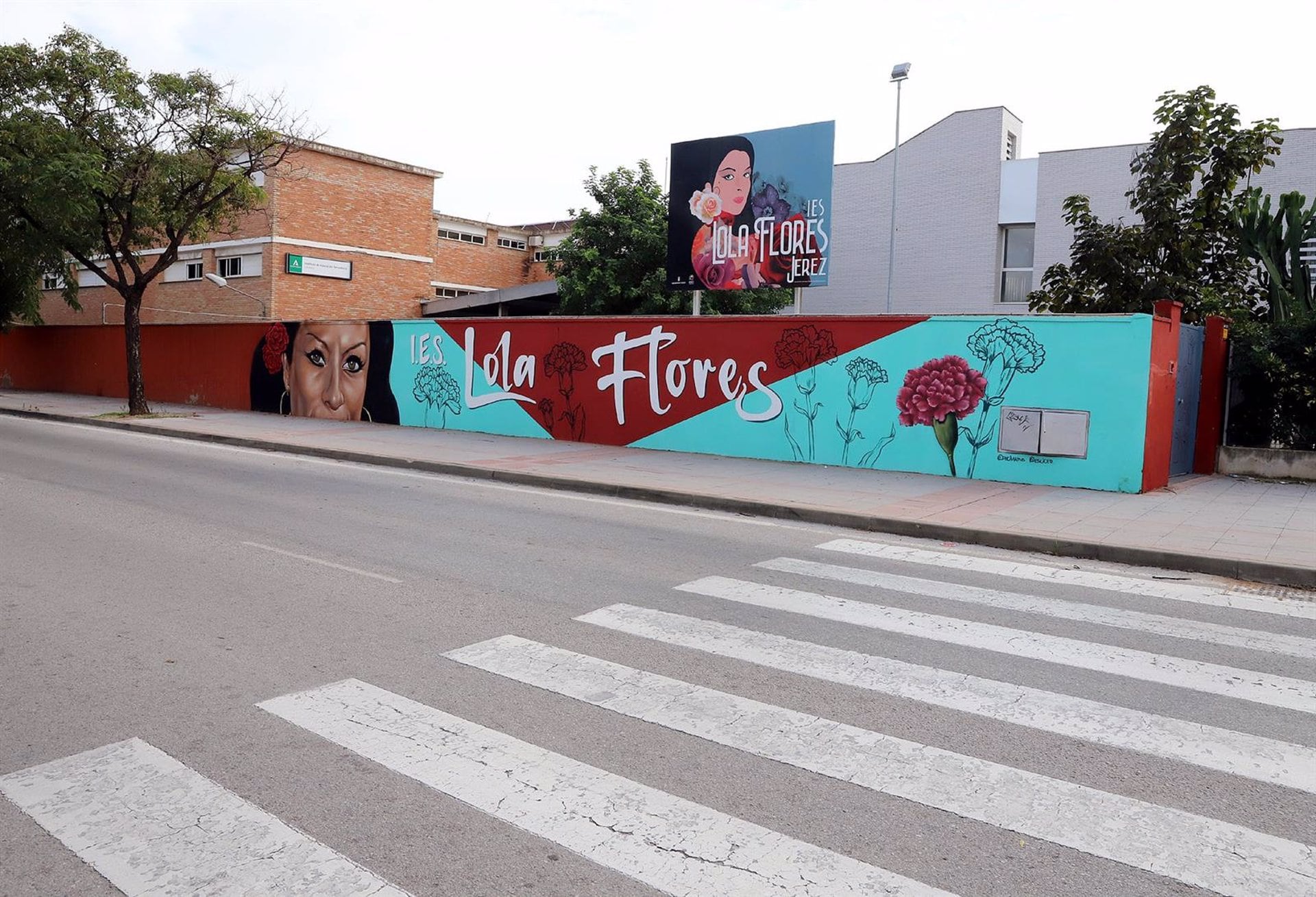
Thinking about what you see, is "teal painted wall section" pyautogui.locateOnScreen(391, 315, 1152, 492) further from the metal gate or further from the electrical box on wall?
the metal gate

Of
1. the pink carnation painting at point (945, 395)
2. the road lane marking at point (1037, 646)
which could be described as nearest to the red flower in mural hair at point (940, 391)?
the pink carnation painting at point (945, 395)

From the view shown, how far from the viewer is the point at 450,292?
42.7 meters

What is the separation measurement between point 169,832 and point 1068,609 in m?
5.61

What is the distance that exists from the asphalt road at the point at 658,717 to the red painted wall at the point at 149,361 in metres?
17.1

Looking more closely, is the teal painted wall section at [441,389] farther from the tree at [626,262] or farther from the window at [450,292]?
the window at [450,292]

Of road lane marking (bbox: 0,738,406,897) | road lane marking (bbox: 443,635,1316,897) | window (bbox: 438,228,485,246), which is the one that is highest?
window (bbox: 438,228,485,246)

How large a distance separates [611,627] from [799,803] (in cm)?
246

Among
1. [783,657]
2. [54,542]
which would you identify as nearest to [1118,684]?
[783,657]

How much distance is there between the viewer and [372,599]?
259 inches

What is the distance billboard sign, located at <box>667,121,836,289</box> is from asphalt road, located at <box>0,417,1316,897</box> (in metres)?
9.47

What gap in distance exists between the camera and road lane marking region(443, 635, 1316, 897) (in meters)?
3.32

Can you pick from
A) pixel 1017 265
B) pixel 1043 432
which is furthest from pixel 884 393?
pixel 1017 265

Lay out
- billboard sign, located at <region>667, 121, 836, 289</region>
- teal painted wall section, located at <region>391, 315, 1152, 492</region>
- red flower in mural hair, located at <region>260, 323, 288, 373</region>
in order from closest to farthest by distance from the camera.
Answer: teal painted wall section, located at <region>391, 315, 1152, 492</region> → billboard sign, located at <region>667, 121, 836, 289</region> → red flower in mural hair, located at <region>260, 323, 288, 373</region>

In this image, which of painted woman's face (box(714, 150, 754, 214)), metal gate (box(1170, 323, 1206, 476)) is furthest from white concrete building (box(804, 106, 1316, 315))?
metal gate (box(1170, 323, 1206, 476))
